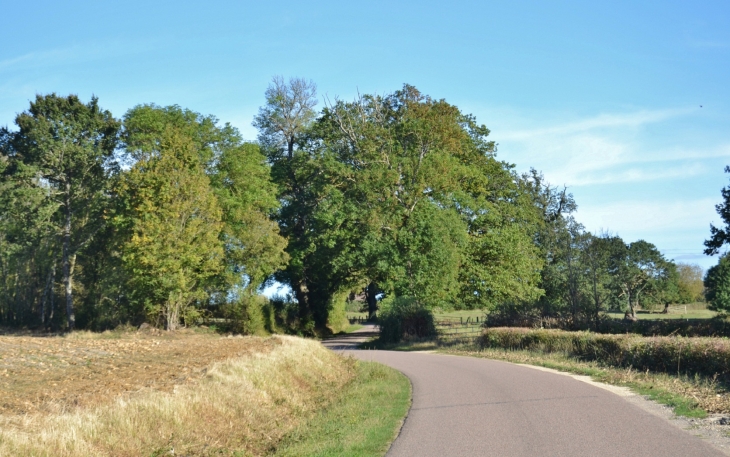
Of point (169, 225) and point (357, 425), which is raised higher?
point (169, 225)

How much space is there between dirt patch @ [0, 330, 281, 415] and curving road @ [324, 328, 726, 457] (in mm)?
5399

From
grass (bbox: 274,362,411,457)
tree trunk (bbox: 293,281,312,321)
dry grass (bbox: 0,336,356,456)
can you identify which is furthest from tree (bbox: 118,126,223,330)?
grass (bbox: 274,362,411,457)

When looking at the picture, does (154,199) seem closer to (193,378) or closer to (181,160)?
(181,160)

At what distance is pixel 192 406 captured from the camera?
1180cm

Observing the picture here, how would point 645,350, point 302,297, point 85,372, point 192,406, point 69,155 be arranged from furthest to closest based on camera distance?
1. point 302,297
2. point 69,155
3. point 645,350
4. point 85,372
5. point 192,406

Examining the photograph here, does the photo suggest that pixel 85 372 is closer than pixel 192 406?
No

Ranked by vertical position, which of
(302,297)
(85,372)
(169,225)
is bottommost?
(85,372)

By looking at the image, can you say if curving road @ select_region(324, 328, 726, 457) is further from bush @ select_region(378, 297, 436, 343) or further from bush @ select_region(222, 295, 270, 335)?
bush @ select_region(222, 295, 270, 335)

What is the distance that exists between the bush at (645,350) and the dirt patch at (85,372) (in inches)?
438

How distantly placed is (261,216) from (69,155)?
557 inches

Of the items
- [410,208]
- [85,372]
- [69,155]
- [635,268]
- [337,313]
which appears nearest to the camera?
[85,372]

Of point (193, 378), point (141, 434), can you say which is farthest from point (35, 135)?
point (141, 434)

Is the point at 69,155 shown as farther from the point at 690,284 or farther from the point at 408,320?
the point at 690,284

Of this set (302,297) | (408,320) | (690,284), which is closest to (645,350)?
(408,320)
